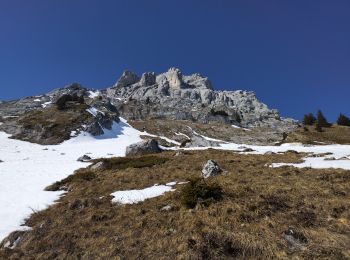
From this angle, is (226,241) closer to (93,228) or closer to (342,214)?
(342,214)

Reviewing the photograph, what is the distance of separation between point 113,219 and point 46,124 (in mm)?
60940

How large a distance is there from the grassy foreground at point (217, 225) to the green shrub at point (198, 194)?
171mm

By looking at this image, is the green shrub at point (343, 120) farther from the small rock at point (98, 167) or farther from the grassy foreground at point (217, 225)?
the small rock at point (98, 167)

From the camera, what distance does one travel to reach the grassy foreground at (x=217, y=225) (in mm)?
9891

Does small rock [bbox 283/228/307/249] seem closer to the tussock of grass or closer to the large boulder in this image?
the tussock of grass

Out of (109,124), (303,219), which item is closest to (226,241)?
(303,219)

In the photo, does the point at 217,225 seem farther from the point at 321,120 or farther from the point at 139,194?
the point at 321,120

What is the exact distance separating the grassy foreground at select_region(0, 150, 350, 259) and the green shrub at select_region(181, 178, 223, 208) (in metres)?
0.17

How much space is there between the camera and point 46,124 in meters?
68.4

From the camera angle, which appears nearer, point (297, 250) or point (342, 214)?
point (297, 250)

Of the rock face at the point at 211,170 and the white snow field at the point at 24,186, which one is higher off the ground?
the rock face at the point at 211,170

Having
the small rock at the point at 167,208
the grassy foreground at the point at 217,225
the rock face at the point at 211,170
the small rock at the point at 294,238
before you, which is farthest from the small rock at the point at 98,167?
the small rock at the point at 294,238

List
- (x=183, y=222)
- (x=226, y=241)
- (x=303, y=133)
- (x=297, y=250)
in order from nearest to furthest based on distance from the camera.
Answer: (x=297, y=250)
(x=226, y=241)
(x=183, y=222)
(x=303, y=133)

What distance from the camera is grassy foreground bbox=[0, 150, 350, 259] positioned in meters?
9.89
